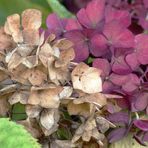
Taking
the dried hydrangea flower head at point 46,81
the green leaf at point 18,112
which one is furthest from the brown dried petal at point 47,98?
the green leaf at point 18,112

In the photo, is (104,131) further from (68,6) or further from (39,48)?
(68,6)

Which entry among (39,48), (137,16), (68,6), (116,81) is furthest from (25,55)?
(68,6)

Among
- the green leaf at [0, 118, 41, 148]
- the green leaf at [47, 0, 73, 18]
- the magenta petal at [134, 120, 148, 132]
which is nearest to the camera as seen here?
the green leaf at [0, 118, 41, 148]

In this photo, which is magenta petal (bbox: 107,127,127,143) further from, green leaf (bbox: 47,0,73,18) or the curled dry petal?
green leaf (bbox: 47,0,73,18)

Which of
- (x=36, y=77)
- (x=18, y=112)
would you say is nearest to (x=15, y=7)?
(x=18, y=112)

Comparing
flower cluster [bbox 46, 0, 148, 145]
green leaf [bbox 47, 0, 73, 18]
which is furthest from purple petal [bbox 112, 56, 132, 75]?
green leaf [bbox 47, 0, 73, 18]

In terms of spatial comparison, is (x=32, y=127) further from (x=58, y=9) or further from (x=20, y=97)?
(x=58, y=9)

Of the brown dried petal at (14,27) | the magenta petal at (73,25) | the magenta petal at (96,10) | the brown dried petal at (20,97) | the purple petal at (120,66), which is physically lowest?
the purple petal at (120,66)

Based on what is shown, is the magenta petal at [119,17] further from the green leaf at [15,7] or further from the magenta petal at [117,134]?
the green leaf at [15,7]
